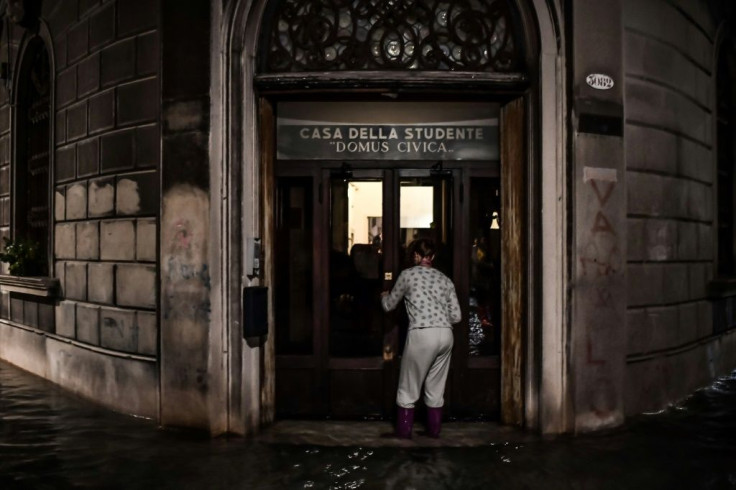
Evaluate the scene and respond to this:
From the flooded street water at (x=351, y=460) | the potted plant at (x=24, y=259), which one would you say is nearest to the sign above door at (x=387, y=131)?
the flooded street water at (x=351, y=460)

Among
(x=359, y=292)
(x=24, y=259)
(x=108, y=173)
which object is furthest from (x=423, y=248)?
(x=24, y=259)

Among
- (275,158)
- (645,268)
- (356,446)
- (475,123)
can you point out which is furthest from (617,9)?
(356,446)

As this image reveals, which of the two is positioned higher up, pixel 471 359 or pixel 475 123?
pixel 475 123

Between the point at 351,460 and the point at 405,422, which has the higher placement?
the point at 405,422

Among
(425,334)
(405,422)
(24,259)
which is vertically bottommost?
(405,422)

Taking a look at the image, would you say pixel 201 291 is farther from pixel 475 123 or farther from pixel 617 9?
pixel 617 9

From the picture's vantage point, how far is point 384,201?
6582 mm

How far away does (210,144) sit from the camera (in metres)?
6.08

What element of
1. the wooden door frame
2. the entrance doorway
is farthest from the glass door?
the wooden door frame

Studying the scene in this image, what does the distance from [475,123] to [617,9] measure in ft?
5.30

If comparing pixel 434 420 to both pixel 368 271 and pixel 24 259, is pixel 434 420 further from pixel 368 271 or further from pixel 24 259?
pixel 24 259

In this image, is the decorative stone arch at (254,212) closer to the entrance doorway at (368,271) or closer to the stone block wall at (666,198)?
the entrance doorway at (368,271)

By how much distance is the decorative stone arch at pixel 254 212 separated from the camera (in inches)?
239

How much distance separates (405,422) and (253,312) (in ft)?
5.32
